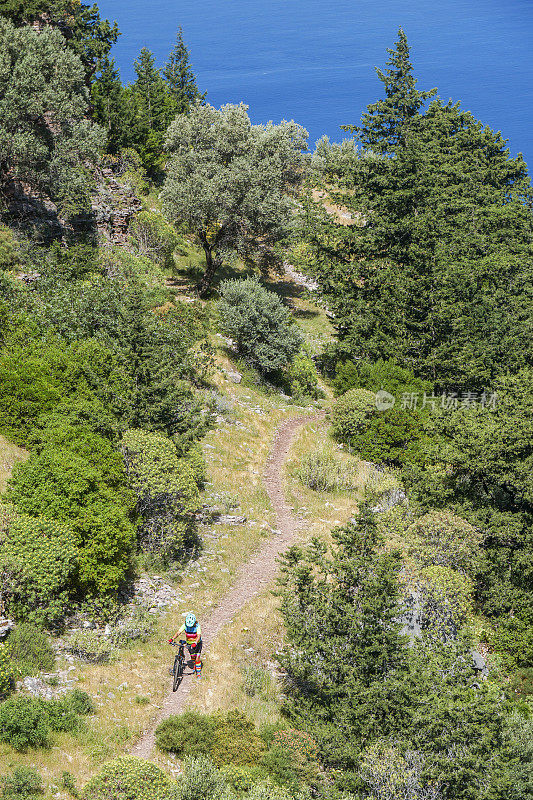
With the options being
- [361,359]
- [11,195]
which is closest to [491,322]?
[361,359]

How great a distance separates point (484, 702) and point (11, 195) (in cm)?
3565

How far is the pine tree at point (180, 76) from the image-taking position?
7456 centimetres

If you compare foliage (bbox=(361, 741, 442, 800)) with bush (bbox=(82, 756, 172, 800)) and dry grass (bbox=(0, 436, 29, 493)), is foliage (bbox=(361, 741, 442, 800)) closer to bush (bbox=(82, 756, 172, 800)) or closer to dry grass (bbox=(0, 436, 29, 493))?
bush (bbox=(82, 756, 172, 800))

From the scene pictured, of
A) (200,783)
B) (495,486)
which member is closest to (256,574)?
(200,783)

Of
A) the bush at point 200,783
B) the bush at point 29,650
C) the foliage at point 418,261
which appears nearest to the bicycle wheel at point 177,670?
the bush at point 29,650

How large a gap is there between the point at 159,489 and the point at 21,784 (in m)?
11.3

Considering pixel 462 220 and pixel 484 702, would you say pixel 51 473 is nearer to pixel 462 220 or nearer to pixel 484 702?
pixel 484 702

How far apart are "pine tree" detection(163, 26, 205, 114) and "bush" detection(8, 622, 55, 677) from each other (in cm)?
6484

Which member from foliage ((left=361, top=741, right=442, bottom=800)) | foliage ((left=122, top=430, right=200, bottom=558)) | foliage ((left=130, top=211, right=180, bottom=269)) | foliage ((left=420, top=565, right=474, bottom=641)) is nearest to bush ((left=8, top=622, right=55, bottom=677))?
foliage ((left=122, top=430, right=200, bottom=558))

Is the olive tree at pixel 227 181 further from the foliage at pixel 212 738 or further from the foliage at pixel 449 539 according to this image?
the foliage at pixel 212 738

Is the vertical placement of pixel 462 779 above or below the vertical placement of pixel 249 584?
below

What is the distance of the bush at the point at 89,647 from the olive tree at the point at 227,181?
32484 millimetres

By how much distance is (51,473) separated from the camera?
2247cm

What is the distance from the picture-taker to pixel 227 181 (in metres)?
49.6
